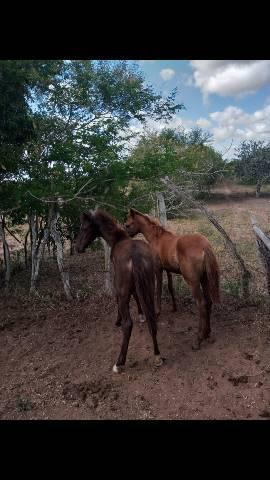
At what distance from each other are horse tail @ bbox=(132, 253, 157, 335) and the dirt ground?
27.2 inches

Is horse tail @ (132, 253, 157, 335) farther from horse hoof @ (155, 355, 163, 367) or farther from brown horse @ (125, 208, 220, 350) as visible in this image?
brown horse @ (125, 208, 220, 350)

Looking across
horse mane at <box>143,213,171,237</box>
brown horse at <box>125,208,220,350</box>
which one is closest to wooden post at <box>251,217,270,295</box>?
brown horse at <box>125,208,220,350</box>

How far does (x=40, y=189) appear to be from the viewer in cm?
590

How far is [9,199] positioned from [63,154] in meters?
1.36

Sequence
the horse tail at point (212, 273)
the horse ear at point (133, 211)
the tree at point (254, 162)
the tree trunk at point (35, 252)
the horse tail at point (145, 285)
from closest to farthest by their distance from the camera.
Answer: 1. the horse tail at point (145, 285)
2. the horse tail at point (212, 273)
3. the horse ear at point (133, 211)
4. the tree trunk at point (35, 252)
5. the tree at point (254, 162)

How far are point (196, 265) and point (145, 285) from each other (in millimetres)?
805

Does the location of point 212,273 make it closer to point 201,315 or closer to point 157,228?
point 201,315

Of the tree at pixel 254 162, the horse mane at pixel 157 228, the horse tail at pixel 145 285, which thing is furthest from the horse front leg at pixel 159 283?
the tree at pixel 254 162

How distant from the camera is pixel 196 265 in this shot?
431cm

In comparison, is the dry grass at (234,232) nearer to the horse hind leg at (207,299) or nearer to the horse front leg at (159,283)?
the horse hind leg at (207,299)

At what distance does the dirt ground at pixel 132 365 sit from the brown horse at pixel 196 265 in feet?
1.45

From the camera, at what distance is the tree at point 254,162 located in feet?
71.2

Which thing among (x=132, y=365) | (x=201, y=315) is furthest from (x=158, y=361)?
(x=201, y=315)
